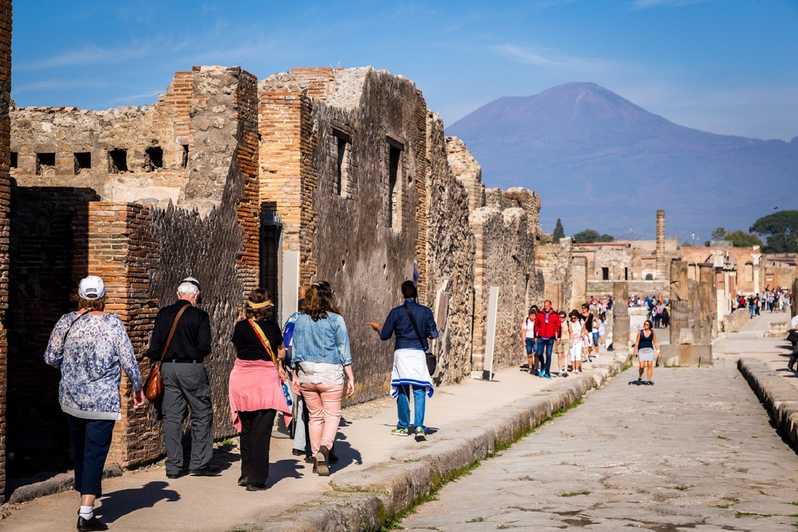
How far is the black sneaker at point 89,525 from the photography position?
21.2 ft

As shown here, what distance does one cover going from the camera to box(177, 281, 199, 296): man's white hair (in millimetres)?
8617

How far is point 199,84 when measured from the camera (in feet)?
37.0

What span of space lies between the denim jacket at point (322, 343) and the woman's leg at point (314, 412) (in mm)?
231

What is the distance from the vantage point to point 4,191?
737 cm

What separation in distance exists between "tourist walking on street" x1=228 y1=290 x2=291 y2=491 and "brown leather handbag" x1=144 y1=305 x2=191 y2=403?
454 mm

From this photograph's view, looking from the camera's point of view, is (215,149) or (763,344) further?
(763,344)

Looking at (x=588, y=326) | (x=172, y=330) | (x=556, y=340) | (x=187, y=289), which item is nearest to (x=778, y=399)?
(x=556, y=340)

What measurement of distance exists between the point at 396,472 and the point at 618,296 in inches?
1212

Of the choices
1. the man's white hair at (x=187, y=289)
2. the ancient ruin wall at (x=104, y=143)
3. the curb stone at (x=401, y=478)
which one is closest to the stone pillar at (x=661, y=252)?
the ancient ruin wall at (x=104, y=143)

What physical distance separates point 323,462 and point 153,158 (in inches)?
284

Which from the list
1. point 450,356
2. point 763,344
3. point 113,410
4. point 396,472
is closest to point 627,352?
point 763,344

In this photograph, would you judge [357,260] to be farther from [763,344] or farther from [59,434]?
[763,344]

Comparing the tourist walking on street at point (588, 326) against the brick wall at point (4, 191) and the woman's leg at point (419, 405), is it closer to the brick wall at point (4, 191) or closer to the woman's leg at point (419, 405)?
the woman's leg at point (419, 405)

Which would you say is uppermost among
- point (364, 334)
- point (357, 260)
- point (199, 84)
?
point (199, 84)
